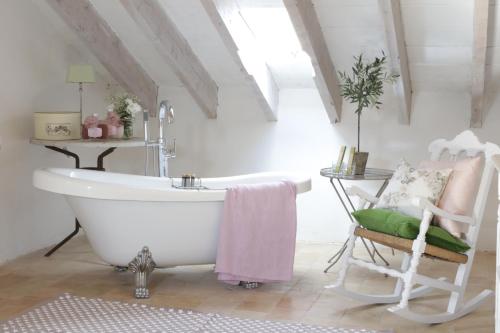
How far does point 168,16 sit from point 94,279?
5.75ft

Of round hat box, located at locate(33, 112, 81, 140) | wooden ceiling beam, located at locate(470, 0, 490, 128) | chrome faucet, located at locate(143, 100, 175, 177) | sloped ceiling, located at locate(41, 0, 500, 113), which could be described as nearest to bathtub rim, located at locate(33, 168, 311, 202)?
round hat box, located at locate(33, 112, 81, 140)

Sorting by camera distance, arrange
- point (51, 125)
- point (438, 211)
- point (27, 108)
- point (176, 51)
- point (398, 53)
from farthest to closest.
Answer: point (176, 51), point (27, 108), point (51, 125), point (398, 53), point (438, 211)

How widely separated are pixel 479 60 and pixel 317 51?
979mm

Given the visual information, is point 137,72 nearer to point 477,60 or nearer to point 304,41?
point 304,41

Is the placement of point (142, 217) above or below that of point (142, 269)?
above

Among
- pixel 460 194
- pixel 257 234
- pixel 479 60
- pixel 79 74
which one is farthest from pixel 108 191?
pixel 479 60

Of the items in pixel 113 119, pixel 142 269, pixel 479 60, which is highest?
pixel 479 60

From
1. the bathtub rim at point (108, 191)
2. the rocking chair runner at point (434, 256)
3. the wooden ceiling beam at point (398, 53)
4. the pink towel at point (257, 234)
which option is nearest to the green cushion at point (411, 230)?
the rocking chair runner at point (434, 256)

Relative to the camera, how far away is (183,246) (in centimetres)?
413

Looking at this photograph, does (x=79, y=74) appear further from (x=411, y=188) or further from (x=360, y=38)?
(x=411, y=188)

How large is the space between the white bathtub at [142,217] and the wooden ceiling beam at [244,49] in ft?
3.68

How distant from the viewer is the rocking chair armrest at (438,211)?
3.55 m

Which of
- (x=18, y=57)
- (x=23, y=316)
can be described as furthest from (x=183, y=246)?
(x=18, y=57)

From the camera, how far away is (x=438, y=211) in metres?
3.57
